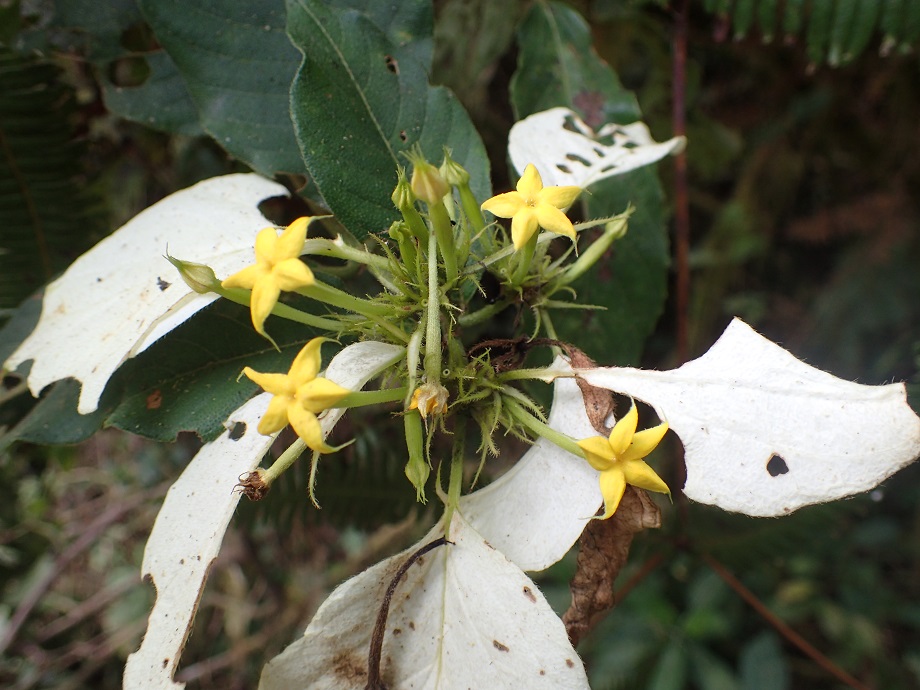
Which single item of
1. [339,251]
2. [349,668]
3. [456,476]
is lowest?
[349,668]

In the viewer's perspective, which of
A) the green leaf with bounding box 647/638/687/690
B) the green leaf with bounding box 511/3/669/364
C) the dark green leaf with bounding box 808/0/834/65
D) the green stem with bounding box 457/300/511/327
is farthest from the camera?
the green leaf with bounding box 647/638/687/690

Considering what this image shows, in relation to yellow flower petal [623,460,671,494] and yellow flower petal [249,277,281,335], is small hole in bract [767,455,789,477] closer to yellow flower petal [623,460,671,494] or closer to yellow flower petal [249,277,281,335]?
yellow flower petal [623,460,671,494]

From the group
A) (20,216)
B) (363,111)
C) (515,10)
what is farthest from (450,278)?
(20,216)

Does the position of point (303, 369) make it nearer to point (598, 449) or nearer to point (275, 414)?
point (275, 414)

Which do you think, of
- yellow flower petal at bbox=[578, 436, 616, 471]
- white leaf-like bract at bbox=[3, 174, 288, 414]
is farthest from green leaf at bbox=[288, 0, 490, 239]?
yellow flower petal at bbox=[578, 436, 616, 471]

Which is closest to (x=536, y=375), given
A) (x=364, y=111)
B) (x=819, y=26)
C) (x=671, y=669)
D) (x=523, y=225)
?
(x=523, y=225)

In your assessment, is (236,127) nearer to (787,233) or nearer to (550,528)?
(550,528)
